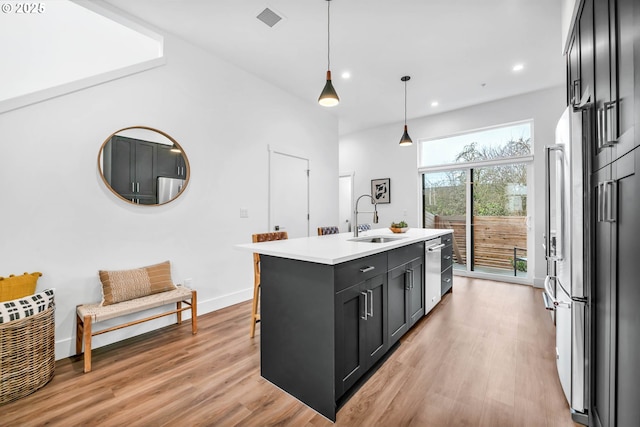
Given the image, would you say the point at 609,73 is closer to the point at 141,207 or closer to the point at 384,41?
the point at 384,41

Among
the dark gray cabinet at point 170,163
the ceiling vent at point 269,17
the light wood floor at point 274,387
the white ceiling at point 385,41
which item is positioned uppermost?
the white ceiling at point 385,41

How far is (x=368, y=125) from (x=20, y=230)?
5.72 m

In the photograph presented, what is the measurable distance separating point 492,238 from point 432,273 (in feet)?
8.31

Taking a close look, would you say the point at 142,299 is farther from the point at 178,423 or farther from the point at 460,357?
the point at 460,357

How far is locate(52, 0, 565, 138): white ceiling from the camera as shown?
2.59 meters

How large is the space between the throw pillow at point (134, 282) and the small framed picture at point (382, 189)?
453 cm

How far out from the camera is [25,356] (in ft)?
5.97

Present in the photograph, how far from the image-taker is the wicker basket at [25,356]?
1.73 meters

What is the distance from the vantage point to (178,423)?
5.13ft

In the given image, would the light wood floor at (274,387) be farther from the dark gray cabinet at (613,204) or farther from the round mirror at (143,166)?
the round mirror at (143,166)

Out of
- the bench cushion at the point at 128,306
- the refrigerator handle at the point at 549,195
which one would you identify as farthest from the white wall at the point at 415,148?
the bench cushion at the point at 128,306

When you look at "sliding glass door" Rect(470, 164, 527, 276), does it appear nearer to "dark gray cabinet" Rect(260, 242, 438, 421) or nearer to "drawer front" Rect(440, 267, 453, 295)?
"drawer front" Rect(440, 267, 453, 295)

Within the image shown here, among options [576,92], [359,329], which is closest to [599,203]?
[576,92]

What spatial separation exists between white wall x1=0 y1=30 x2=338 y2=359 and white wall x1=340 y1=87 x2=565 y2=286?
2433mm
